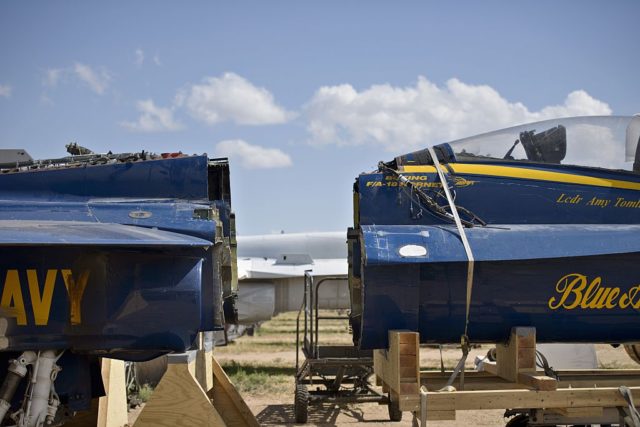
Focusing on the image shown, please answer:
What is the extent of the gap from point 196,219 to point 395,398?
2.23m

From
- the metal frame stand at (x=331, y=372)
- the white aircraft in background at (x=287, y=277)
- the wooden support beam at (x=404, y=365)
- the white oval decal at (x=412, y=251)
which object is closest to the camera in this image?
the wooden support beam at (x=404, y=365)

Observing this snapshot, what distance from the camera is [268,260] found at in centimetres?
2442

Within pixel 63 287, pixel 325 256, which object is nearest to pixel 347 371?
pixel 63 287

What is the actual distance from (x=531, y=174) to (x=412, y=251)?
1457 millimetres

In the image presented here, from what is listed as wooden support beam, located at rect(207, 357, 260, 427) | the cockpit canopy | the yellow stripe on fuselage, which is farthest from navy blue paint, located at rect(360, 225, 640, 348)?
wooden support beam, located at rect(207, 357, 260, 427)

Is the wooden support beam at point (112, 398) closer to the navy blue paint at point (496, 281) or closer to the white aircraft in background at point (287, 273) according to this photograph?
the navy blue paint at point (496, 281)

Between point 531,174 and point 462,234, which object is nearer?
point 462,234

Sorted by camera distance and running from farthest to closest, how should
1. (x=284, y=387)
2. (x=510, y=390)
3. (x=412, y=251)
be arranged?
(x=284, y=387) → (x=412, y=251) → (x=510, y=390)

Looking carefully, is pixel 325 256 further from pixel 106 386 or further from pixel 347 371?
pixel 106 386

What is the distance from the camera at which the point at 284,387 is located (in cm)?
1478

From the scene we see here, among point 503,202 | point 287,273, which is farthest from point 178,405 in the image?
point 287,273

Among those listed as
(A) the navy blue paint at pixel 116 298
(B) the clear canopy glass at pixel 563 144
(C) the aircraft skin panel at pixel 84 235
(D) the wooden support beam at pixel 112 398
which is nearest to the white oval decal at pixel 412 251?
(B) the clear canopy glass at pixel 563 144

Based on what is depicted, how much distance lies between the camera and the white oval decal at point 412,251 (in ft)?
19.6

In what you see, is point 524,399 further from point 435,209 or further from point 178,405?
point 178,405
